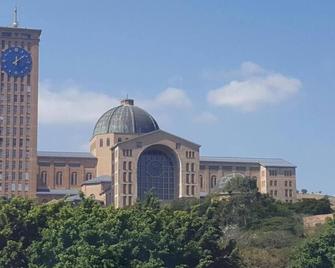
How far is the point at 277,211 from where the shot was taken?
240ft

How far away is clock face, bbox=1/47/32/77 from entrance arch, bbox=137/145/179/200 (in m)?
17.8

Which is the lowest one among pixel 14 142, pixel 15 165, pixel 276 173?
pixel 276 173

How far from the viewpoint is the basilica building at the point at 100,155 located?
9869 centimetres

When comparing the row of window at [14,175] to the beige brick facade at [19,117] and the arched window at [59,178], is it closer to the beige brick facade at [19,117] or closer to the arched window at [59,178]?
the beige brick facade at [19,117]

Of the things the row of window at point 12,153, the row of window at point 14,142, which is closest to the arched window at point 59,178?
the row of window at point 12,153

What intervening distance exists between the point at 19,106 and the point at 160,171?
1864cm

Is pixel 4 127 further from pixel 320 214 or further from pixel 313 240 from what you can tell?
pixel 313 240

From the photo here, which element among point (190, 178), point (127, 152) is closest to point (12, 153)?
point (127, 152)

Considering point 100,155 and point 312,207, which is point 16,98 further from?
point 312,207

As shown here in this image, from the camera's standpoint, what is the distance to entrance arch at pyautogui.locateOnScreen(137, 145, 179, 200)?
99.7 metres

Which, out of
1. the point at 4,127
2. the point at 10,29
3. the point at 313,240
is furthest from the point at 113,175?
the point at 313,240

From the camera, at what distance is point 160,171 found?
101m

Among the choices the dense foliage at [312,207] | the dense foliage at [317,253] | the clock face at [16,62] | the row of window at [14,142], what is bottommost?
the dense foliage at [317,253]

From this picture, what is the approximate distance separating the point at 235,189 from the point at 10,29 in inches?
1417
